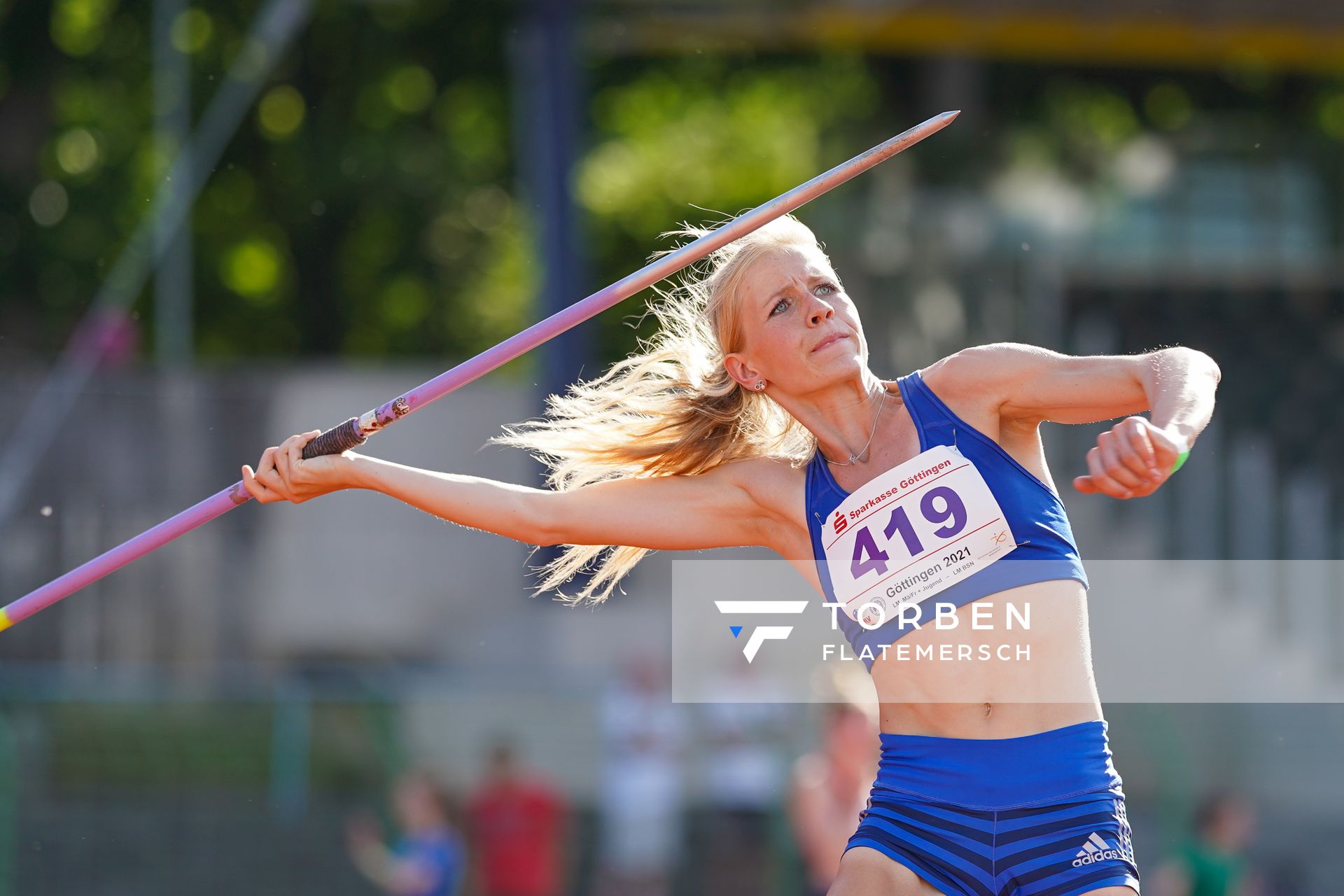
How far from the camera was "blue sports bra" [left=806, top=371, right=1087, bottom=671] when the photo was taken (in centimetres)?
370

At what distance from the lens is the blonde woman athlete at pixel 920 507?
3.61 meters

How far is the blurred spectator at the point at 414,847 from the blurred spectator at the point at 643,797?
3.10ft

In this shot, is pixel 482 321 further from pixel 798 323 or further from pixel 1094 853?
pixel 1094 853

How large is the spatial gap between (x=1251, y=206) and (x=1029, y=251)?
242 centimetres

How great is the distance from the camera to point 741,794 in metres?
10.1

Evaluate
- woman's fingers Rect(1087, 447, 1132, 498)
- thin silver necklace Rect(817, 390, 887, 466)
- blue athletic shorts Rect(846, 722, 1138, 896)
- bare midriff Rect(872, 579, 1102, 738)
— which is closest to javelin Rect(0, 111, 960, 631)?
thin silver necklace Rect(817, 390, 887, 466)

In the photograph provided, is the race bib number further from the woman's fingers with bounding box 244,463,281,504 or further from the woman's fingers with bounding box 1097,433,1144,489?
the woman's fingers with bounding box 244,463,281,504

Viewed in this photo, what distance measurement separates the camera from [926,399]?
389 centimetres

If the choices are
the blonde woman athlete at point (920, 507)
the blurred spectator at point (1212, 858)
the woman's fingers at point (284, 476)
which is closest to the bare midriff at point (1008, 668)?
the blonde woman athlete at point (920, 507)

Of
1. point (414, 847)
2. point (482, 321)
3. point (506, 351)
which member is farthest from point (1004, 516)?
point (482, 321)

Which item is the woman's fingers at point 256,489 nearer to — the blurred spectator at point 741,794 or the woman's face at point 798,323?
the woman's face at point 798,323

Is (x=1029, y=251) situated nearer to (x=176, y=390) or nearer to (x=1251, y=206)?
(x=1251, y=206)

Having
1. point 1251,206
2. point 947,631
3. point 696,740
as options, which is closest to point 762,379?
point 947,631

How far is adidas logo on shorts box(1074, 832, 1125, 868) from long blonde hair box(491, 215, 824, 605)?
1.15 metres
